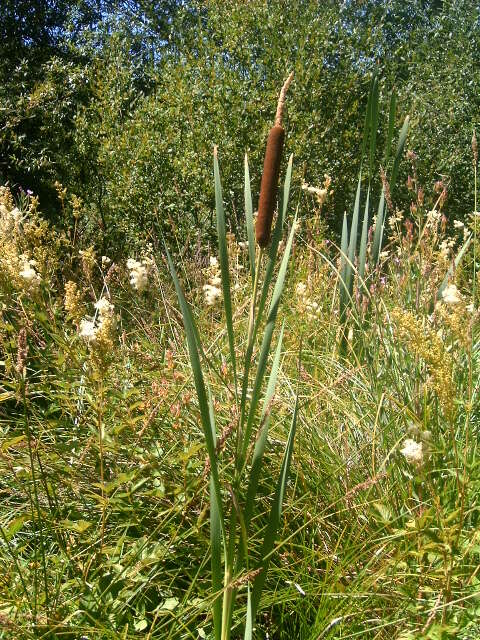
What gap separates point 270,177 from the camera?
125 cm

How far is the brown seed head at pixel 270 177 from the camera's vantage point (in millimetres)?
1249

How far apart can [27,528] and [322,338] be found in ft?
5.25

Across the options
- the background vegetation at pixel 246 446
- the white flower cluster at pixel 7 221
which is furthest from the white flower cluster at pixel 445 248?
the white flower cluster at pixel 7 221

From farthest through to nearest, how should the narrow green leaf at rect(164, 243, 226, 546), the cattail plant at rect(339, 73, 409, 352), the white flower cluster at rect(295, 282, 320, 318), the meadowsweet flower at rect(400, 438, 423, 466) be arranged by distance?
the white flower cluster at rect(295, 282, 320, 318) < the cattail plant at rect(339, 73, 409, 352) < the meadowsweet flower at rect(400, 438, 423, 466) < the narrow green leaf at rect(164, 243, 226, 546)

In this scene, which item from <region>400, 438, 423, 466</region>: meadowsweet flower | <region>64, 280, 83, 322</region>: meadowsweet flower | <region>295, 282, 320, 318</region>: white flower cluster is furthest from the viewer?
<region>295, 282, 320, 318</region>: white flower cluster

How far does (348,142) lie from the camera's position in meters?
7.78

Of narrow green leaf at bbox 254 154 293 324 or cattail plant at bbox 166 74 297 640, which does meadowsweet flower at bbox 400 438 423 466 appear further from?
narrow green leaf at bbox 254 154 293 324

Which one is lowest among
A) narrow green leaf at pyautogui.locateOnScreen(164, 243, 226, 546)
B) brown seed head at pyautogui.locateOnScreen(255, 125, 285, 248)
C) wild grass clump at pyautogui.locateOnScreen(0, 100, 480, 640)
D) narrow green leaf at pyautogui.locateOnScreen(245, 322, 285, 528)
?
wild grass clump at pyautogui.locateOnScreen(0, 100, 480, 640)

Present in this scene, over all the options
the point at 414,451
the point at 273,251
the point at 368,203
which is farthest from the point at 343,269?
the point at 273,251

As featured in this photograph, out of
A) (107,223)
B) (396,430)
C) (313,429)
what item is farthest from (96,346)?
(107,223)

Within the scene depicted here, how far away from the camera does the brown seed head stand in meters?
1.25

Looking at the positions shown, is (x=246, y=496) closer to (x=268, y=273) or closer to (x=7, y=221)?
(x=268, y=273)

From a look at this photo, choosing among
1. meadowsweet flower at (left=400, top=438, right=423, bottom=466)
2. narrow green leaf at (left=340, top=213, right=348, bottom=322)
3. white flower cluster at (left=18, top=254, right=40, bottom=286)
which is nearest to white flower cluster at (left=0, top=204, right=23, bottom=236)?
white flower cluster at (left=18, top=254, right=40, bottom=286)

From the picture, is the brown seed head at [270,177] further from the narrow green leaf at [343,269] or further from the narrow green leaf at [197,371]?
the narrow green leaf at [343,269]
